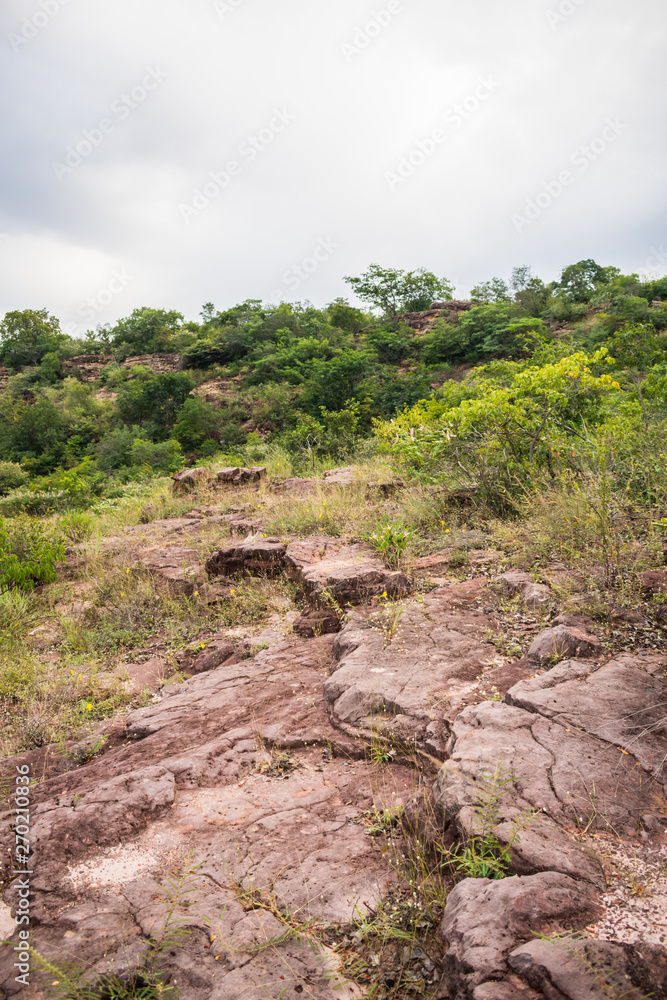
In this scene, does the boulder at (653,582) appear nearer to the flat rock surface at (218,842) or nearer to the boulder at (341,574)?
the boulder at (341,574)

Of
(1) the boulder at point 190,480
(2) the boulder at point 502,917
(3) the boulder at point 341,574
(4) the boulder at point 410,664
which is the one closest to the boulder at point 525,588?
(4) the boulder at point 410,664

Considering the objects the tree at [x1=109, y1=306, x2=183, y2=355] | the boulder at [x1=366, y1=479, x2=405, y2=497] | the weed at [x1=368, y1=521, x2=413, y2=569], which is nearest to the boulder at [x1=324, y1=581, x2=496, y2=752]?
the weed at [x1=368, y1=521, x2=413, y2=569]

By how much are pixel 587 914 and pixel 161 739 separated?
7.38ft

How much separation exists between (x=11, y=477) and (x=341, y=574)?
21.1m

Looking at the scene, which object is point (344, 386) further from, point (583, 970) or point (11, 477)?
point (583, 970)

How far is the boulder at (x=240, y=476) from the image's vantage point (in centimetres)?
960

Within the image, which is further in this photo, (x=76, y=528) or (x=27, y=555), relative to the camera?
(x=76, y=528)

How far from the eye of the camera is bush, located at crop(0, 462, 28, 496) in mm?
20406

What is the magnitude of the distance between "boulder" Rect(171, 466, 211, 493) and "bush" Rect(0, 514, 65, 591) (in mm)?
3115

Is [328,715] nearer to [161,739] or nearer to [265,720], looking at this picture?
[265,720]

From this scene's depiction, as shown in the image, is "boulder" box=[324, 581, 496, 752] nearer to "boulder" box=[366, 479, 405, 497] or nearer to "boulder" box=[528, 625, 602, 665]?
"boulder" box=[528, 625, 602, 665]

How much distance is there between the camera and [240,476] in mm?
9695

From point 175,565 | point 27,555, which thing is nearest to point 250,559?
point 175,565

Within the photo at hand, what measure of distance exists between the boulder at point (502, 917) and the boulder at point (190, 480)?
901 cm
